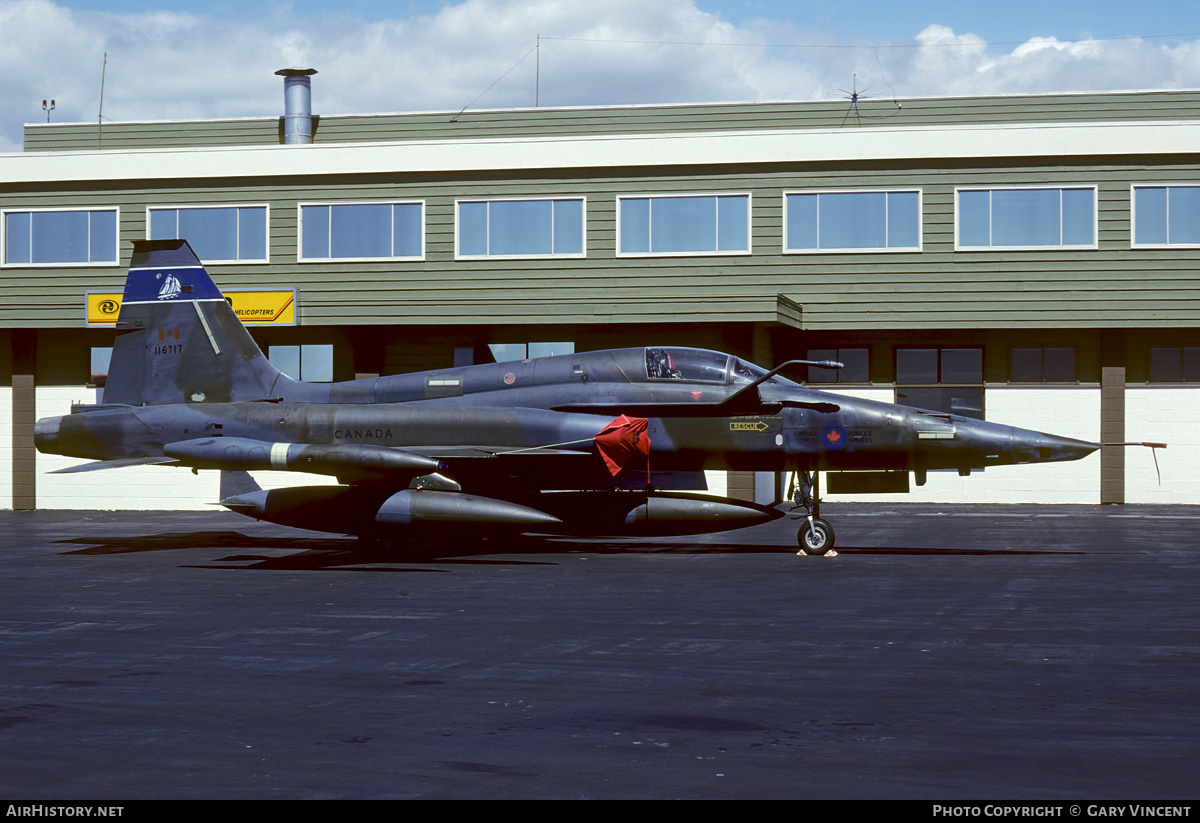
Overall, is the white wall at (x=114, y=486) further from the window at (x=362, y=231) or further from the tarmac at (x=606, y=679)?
the tarmac at (x=606, y=679)

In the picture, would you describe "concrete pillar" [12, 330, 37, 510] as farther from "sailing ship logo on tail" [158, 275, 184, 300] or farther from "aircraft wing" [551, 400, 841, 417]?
"aircraft wing" [551, 400, 841, 417]

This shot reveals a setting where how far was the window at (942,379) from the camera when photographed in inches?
1224

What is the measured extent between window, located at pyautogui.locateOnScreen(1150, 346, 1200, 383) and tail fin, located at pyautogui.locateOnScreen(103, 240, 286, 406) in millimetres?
20878

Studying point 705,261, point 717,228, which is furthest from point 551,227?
point 717,228

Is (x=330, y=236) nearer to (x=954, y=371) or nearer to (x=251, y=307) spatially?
(x=251, y=307)

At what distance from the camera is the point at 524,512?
55.3ft

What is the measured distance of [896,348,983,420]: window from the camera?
31094 mm

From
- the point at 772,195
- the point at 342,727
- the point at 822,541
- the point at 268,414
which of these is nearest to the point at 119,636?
the point at 342,727

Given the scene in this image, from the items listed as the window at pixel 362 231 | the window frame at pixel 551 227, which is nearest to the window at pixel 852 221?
the window frame at pixel 551 227

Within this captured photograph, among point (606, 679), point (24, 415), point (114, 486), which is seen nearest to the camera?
point (606, 679)

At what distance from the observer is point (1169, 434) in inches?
1195

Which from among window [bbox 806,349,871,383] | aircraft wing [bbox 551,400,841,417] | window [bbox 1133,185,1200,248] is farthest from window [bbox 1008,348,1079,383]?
aircraft wing [bbox 551,400,841,417]

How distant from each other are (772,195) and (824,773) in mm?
24965

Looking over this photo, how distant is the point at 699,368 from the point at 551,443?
247cm
